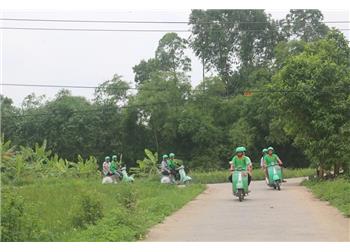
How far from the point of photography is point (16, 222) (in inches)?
373

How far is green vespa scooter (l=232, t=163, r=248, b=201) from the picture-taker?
56.0ft

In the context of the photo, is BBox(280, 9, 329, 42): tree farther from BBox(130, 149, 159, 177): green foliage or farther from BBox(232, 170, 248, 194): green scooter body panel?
BBox(232, 170, 248, 194): green scooter body panel

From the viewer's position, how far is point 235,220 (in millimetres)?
12672

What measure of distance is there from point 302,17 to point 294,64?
1166 inches

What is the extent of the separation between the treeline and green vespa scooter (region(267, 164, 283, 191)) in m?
20.2

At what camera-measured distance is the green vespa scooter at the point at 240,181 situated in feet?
56.0

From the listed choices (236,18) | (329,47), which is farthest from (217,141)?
(329,47)

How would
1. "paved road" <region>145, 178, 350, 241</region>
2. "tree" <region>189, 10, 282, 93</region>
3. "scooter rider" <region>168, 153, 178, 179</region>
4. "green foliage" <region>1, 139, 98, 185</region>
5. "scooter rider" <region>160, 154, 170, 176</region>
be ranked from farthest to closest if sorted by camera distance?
"tree" <region>189, 10, 282, 93</region> → "green foliage" <region>1, 139, 98, 185</region> → "scooter rider" <region>168, 153, 178, 179</region> → "scooter rider" <region>160, 154, 170, 176</region> → "paved road" <region>145, 178, 350, 241</region>

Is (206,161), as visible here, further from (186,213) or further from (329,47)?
(186,213)

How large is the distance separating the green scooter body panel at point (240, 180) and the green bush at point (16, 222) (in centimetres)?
842

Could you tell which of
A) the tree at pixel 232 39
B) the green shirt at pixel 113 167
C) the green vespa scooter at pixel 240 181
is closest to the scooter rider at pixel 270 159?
the green vespa scooter at pixel 240 181

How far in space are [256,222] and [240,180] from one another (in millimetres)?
4884

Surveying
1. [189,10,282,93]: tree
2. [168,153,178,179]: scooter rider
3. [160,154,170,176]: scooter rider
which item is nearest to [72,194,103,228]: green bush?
[160,154,170,176]: scooter rider

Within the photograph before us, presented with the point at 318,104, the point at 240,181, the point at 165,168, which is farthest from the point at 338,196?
the point at 165,168
